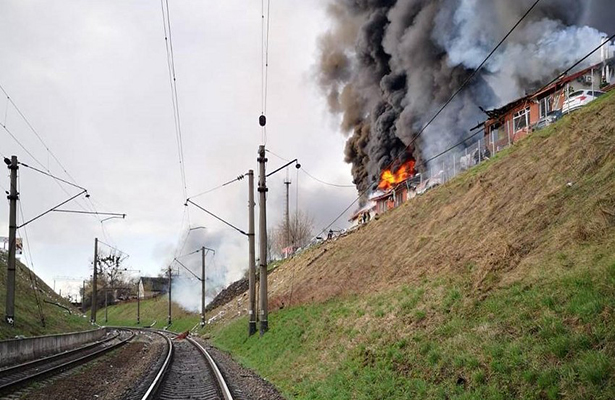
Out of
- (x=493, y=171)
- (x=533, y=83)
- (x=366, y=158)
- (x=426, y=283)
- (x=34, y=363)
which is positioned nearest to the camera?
(x=426, y=283)

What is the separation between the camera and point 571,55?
43.3m

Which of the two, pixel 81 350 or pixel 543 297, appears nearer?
pixel 543 297

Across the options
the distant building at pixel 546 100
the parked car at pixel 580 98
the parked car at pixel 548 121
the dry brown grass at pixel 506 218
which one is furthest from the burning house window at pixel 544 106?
the dry brown grass at pixel 506 218

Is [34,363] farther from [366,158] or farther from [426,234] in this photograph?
[366,158]

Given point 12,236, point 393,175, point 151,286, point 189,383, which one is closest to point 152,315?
point 151,286

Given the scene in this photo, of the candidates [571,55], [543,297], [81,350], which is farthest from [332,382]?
[571,55]

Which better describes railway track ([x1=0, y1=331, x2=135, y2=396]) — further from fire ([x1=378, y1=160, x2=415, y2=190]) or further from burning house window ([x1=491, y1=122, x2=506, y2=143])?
fire ([x1=378, y1=160, x2=415, y2=190])

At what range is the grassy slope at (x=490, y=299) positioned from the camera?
864 cm

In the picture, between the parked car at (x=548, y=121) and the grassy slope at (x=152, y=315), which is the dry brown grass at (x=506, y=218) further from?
the grassy slope at (x=152, y=315)

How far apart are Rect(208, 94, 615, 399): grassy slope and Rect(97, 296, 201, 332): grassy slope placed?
47518mm

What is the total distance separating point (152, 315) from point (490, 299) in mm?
89530

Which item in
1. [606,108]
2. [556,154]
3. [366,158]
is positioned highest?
[366,158]

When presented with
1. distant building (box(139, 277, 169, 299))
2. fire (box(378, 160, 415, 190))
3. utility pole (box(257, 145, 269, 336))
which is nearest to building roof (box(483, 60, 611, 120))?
fire (box(378, 160, 415, 190))

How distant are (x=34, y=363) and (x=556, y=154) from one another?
21111 millimetres
